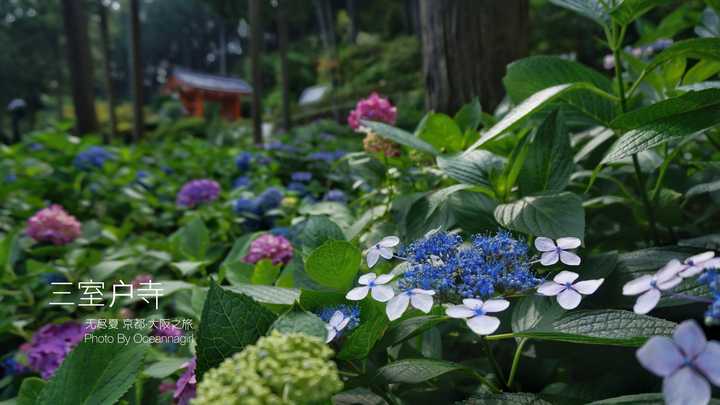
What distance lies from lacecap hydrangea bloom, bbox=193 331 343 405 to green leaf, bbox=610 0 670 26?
2.27 ft

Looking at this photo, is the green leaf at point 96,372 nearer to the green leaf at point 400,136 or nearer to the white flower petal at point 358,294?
the white flower petal at point 358,294

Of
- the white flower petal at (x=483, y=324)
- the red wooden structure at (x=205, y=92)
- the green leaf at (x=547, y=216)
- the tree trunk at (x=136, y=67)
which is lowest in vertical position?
the red wooden structure at (x=205, y=92)

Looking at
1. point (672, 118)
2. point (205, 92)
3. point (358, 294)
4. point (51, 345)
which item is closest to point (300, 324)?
point (358, 294)

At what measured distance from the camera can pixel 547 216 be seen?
78 centimetres

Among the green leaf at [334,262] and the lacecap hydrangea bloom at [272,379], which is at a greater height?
the lacecap hydrangea bloom at [272,379]

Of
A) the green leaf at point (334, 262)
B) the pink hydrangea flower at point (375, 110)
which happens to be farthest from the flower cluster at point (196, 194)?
the green leaf at point (334, 262)

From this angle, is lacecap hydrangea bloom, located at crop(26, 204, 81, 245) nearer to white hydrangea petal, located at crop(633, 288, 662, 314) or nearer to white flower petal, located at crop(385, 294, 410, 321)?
white flower petal, located at crop(385, 294, 410, 321)

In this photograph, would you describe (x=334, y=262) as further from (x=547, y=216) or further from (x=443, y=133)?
(x=443, y=133)

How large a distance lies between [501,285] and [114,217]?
2.43 metres

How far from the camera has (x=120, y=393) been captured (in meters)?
0.64

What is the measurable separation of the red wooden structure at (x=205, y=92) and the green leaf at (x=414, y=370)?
23.2 metres

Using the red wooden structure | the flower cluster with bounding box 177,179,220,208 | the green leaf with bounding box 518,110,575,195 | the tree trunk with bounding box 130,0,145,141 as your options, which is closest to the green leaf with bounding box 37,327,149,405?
the green leaf with bounding box 518,110,575,195

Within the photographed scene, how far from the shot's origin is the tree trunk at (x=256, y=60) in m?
5.48

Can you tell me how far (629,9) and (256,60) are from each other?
5.45 m
